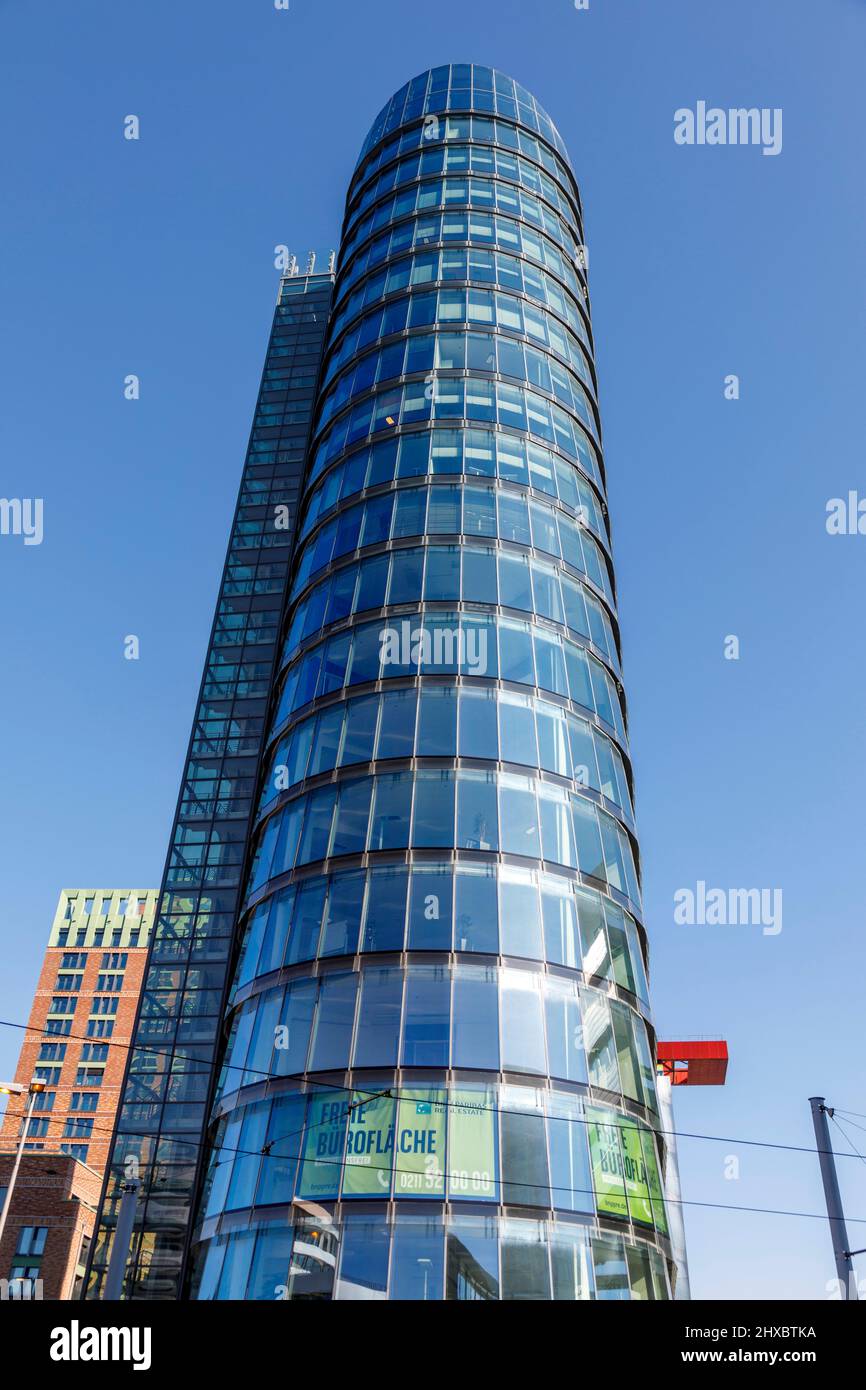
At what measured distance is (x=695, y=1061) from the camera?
60.9 meters

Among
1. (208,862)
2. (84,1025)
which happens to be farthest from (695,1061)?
(84,1025)

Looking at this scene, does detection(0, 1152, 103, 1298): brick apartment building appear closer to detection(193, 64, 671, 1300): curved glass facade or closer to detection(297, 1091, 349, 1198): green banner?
detection(193, 64, 671, 1300): curved glass facade

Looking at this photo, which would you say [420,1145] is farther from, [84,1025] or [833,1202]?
[84,1025]

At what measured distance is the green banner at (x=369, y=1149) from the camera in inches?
943

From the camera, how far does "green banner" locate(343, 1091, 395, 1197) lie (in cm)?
2395

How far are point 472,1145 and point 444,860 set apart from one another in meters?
7.52

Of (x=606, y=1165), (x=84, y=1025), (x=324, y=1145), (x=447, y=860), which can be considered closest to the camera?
(x=324, y=1145)

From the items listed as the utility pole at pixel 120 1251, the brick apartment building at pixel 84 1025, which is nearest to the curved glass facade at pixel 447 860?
the utility pole at pixel 120 1251

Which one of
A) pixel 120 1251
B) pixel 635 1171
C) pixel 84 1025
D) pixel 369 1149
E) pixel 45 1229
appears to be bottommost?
pixel 120 1251

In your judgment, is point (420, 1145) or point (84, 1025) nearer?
point (420, 1145)

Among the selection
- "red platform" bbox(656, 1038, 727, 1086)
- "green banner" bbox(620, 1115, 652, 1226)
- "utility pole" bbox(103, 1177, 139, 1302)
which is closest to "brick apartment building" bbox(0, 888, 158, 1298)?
"red platform" bbox(656, 1038, 727, 1086)

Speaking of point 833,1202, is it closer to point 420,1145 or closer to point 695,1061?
point 420,1145

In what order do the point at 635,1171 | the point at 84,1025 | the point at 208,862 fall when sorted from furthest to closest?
the point at 84,1025, the point at 208,862, the point at 635,1171

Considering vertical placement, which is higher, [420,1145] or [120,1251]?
[420,1145]
